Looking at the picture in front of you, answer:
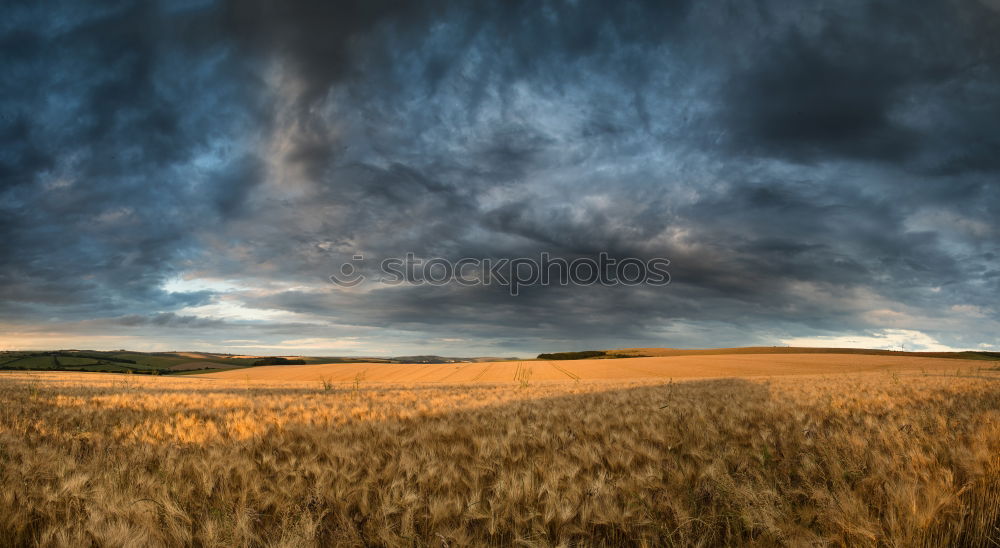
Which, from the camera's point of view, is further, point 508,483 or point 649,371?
point 649,371

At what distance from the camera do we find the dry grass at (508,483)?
2611 mm

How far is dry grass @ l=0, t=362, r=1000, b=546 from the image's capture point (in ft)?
8.57

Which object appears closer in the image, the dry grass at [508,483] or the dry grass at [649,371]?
the dry grass at [508,483]

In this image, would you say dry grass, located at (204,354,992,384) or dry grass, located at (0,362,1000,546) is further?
dry grass, located at (204,354,992,384)

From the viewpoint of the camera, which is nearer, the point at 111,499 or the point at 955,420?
the point at 111,499

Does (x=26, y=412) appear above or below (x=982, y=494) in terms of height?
below

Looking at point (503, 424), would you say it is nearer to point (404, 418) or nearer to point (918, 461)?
point (404, 418)

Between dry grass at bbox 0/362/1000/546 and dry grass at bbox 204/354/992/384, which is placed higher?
dry grass at bbox 0/362/1000/546

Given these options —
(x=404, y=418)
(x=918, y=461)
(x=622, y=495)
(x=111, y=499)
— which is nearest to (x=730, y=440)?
(x=918, y=461)

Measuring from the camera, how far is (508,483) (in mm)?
3381

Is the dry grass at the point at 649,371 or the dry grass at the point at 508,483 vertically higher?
the dry grass at the point at 508,483

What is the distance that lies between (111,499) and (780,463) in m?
5.82

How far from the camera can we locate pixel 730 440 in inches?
198

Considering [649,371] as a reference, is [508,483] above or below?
above
